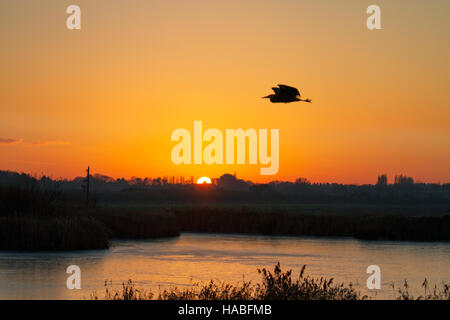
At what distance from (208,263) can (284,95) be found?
15.3 meters

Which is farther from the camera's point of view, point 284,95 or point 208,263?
point 208,263

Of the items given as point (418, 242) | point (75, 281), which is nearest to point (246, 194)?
point (418, 242)

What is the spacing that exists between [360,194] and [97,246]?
355ft

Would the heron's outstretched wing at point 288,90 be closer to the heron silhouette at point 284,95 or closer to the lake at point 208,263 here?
the heron silhouette at point 284,95

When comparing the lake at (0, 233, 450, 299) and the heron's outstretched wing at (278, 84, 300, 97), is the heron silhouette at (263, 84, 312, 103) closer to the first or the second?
the heron's outstretched wing at (278, 84, 300, 97)

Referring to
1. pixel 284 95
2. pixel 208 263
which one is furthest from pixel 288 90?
pixel 208 263

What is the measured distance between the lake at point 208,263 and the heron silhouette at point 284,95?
7.72 m

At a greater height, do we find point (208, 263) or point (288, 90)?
point (288, 90)

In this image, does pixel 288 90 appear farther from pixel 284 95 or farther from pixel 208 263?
pixel 208 263

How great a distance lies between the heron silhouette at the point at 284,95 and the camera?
12188 mm

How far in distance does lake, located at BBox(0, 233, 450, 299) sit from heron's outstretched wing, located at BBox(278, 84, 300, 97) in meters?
7.95

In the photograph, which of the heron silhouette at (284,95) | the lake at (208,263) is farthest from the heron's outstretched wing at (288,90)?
the lake at (208,263)

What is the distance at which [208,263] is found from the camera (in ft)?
87.6
